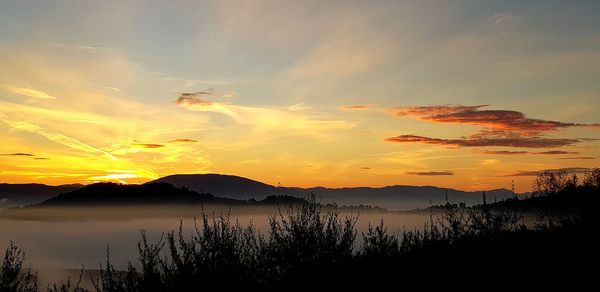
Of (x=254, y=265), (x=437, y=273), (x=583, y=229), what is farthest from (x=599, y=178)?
(x=254, y=265)

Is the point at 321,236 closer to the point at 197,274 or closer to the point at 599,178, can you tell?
the point at 197,274

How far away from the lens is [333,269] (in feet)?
62.3

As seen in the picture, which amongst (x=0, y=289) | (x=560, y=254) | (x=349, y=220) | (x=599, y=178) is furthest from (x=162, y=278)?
(x=599, y=178)

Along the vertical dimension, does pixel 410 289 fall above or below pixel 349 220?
below

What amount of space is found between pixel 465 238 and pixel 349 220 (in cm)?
992

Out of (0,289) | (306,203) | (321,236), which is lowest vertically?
(0,289)

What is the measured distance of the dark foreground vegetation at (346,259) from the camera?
1517cm

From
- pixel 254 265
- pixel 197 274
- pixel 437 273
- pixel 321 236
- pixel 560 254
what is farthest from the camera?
pixel 560 254

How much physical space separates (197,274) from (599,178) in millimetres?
76550

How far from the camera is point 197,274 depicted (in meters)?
14.8

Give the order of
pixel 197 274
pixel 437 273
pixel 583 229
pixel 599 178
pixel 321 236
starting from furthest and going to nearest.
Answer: pixel 599 178 < pixel 583 229 < pixel 437 273 < pixel 321 236 < pixel 197 274

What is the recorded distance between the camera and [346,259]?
19.4 meters

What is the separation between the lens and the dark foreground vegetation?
15.2 metres

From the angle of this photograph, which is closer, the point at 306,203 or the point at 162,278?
the point at 162,278
